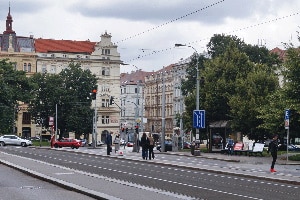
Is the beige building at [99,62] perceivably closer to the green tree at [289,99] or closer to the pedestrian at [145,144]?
the green tree at [289,99]

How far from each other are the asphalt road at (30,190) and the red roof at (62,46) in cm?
11839

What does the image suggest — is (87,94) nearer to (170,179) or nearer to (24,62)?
(24,62)

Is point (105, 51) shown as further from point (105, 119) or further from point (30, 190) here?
point (30, 190)

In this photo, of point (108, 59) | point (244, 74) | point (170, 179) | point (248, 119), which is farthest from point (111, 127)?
point (170, 179)

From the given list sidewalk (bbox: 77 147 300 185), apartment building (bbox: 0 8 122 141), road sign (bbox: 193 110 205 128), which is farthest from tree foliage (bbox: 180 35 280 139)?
apartment building (bbox: 0 8 122 141)

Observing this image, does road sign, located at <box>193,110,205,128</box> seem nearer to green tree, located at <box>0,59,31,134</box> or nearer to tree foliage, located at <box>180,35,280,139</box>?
tree foliage, located at <box>180,35,280,139</box>

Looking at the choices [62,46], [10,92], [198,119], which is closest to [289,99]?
[198,119]

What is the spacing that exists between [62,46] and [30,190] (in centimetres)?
12723

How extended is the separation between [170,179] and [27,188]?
7.28 m

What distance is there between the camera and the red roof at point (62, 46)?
144000mm

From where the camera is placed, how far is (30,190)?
2089cm

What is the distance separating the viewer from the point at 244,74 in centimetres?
7325

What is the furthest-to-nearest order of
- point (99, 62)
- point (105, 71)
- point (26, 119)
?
point (105, 71), point (99, 62), point (26, 119)

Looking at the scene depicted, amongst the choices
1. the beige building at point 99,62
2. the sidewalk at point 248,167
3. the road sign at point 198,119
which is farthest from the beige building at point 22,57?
the sidewalk at point 248,167
